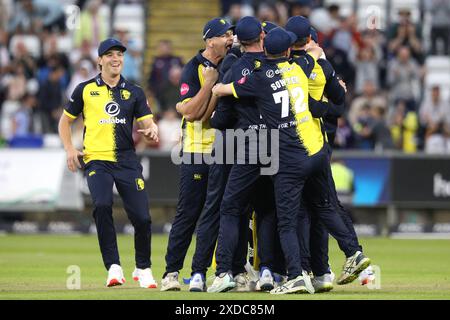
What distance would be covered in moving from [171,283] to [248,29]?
270cm

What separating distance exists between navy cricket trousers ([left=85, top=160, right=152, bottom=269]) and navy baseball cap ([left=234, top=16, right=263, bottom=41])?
1.91 meters

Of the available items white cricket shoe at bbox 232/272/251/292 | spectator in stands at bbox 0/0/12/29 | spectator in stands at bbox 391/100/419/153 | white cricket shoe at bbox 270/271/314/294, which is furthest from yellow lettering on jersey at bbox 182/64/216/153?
spectator in stands at bbox 0/0/12/29

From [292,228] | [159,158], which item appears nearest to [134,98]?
[292,228]

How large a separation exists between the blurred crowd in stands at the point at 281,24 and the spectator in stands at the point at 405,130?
0.07ft

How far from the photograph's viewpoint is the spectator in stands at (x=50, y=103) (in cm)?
2442

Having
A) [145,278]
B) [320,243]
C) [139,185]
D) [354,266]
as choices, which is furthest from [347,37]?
[145,278]

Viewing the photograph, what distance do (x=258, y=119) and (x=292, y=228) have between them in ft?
3.72

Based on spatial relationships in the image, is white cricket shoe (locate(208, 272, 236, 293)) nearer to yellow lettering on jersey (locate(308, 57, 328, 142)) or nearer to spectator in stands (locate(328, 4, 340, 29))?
yellow lettering on jersey (locate(308, 57, 328, 142))

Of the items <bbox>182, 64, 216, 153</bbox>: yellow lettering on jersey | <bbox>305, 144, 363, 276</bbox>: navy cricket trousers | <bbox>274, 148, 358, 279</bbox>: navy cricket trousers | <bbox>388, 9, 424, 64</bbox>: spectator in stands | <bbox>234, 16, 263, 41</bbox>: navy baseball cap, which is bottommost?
<bbox>305, 144, 363, 276</bbox>: navy cricket trousers

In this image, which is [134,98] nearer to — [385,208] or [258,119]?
[258,119]

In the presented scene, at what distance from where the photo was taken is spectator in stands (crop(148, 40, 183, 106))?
24.8m

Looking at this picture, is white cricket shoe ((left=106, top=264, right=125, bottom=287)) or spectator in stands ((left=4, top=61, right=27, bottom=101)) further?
spectator in stands ((left=4, top=61, right=27, bottom=101))

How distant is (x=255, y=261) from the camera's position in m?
12.6
